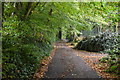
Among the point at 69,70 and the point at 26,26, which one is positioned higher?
the point at 26,26

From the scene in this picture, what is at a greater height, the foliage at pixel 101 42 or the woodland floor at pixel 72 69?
the foliage at pixel 101 42

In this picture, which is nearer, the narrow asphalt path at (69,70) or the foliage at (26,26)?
the foliage at (26,26)

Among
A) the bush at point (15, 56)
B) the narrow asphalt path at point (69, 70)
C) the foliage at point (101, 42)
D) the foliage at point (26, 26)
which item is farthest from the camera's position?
the foliage at point (101, 42)

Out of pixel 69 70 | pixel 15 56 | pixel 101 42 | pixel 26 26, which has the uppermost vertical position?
pixel 26 26

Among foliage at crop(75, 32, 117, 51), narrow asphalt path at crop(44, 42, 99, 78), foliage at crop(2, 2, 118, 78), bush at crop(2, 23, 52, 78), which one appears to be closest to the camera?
bush at crop(2, 23, 52, 78)

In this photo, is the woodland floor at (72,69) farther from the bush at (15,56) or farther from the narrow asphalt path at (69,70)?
the bush at (15,56)

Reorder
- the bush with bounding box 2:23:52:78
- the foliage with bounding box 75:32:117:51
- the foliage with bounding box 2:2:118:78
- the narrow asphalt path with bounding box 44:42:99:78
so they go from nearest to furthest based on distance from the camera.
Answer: the bush with bounding box 2:23:52:78, the foliage with bounding box 2:2:118:78, the narrow asphalt path with bounding box 44:42:99:78, the foliage with bounding box 75:32:117:51

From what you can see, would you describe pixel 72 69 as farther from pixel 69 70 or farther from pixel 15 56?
pixel 15 56

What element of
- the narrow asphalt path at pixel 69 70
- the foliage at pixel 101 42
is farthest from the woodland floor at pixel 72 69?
the foliage at pixel 101 42

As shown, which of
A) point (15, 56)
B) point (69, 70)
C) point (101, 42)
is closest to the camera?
point (15, 56)

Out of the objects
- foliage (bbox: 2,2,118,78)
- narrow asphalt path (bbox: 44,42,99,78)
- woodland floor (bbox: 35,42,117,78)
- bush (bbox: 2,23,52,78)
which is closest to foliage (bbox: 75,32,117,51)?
foliage (bbox: 2,2,118,78)

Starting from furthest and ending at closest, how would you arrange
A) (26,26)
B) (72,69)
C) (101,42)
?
(101,42) → (72,69) → (26,26)

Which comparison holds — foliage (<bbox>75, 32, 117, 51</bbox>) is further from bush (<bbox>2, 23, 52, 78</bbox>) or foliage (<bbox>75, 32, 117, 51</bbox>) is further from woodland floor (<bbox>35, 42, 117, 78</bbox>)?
bush (<bbox>2, 23, 52, 78</bbox>)

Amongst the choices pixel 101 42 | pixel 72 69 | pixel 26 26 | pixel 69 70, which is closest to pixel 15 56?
pixel 26 26
